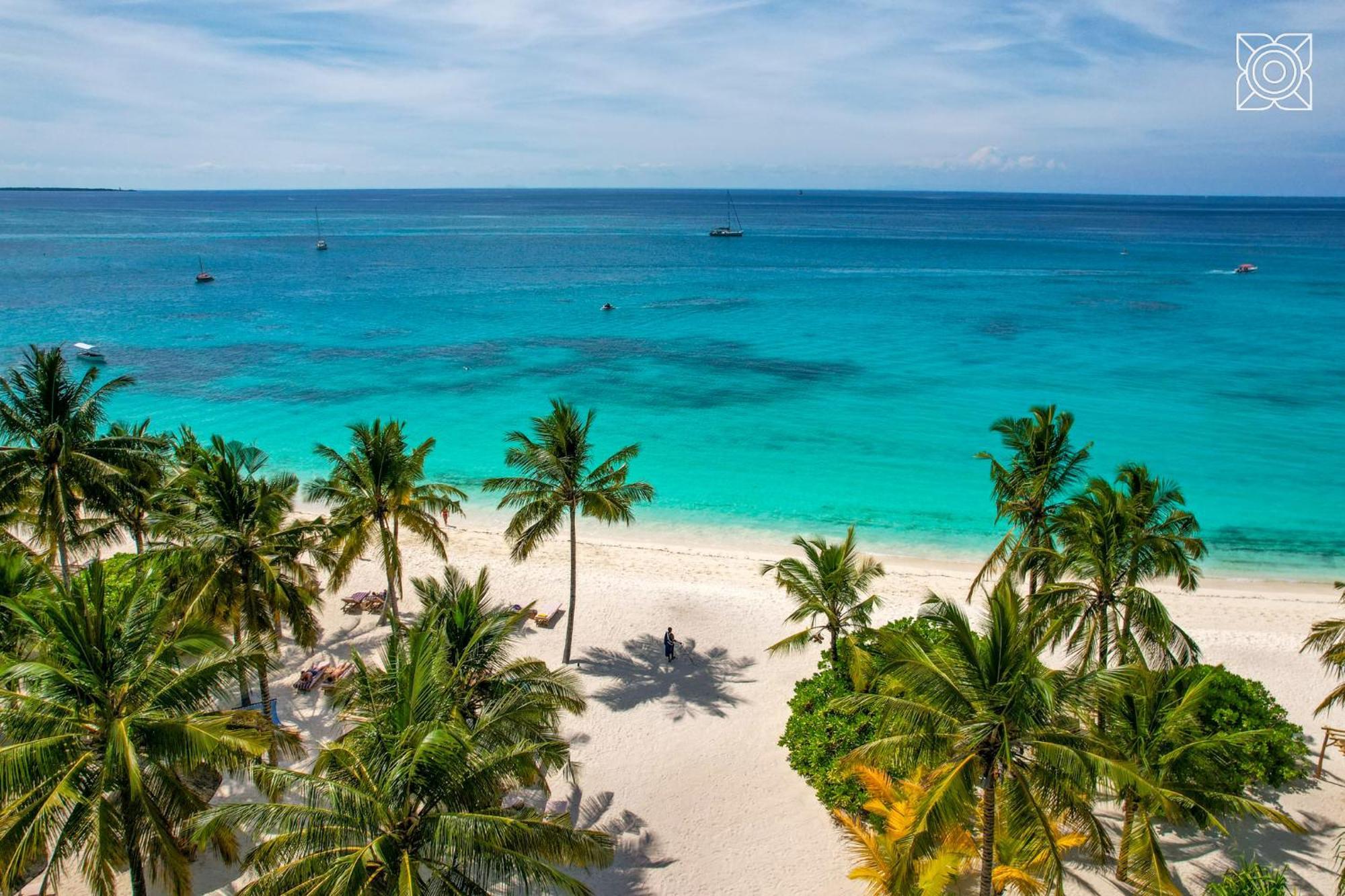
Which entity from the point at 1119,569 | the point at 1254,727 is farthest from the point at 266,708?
the point at 1254,727

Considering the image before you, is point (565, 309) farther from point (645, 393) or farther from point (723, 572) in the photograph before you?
point (723, 572)

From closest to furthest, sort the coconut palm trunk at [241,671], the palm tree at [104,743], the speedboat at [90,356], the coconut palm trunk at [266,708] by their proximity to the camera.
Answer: the palm tree at [104,743] → the coconut palm trunk at [241,671] → the coconut palm trunk at [266,708] → the speedboat at [90,356]

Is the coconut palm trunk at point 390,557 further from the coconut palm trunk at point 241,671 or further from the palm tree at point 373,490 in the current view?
the coconut palm trunk at point 241,671

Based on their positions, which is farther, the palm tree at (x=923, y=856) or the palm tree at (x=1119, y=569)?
the palm tree at (x=1119, y=569)

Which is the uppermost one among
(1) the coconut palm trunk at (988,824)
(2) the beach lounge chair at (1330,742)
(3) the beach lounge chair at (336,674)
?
(1) the coconut palm trunk at (988,824)

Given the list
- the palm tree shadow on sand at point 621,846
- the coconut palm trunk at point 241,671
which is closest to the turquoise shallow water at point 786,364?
the palm tree shadow on sand at point 621,846

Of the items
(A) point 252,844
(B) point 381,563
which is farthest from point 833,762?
(B) point 381,563

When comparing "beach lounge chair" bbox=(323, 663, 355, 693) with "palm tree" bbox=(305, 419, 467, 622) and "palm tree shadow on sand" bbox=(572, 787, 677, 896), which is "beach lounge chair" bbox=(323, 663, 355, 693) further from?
"palm tree shadow on sand" bbox=(572, 787, 677, 896)
